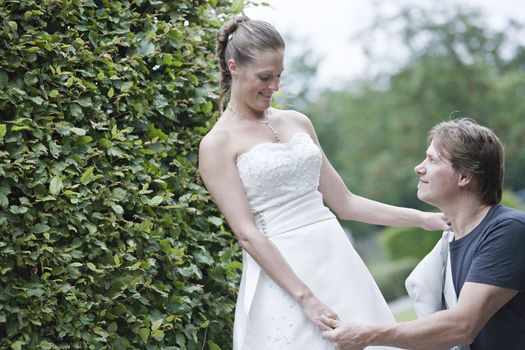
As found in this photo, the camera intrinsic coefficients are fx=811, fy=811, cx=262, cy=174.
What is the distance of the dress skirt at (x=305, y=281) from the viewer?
3359mm

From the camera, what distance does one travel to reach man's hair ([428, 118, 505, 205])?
10.6 feet

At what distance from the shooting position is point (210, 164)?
338 cm

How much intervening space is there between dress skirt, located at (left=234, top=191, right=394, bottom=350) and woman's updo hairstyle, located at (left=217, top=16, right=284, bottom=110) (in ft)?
2.16

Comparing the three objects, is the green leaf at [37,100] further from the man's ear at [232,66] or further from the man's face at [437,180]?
the man's face at [437,180]

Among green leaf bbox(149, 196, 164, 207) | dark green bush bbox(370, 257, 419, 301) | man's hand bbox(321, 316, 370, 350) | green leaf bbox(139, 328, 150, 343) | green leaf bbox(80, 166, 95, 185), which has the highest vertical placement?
green leaf bbox(80, 166, 95, 185)

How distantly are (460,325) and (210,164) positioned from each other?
1184 mm

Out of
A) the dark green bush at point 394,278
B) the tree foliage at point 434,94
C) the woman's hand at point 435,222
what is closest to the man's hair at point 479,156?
the woman's hand at point 435,222

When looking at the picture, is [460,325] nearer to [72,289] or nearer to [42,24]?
[72,289]

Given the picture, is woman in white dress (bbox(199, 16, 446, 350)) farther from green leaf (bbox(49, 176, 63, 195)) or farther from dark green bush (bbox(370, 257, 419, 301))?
dark green bush (bbox(370, 257, 419, 301))

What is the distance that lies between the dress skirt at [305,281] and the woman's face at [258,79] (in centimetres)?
46

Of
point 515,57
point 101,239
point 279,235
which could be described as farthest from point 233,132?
point 515,57

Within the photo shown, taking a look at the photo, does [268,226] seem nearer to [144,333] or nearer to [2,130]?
[144,333]

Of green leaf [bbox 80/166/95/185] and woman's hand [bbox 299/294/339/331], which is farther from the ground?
green leaf [bbox 80/166/95/185]

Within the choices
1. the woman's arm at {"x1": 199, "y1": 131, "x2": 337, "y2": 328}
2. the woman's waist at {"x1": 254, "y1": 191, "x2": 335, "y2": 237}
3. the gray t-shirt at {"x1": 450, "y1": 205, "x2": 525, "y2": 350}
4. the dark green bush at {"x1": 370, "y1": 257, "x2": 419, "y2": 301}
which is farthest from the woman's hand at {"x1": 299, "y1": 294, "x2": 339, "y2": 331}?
the dark green bush at {"x1": 370, "y1": 257, "x2": 419, "y2": 301}
